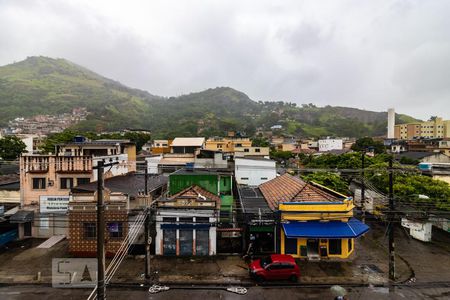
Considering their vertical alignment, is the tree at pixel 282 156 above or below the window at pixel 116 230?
above

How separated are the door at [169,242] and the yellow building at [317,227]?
827 cm

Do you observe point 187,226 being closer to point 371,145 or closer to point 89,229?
point 89,229

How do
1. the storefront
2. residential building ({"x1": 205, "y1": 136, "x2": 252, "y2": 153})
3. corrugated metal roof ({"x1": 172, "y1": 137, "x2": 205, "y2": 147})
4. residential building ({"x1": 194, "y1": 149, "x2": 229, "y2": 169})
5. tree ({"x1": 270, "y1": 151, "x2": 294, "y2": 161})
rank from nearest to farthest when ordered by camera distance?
1. the storefront
2. residential building ({"x1": 194, "y1": 149, "x2": 229, "y2": 169})
3. corrugated metal roof ({"x1": 172, "y1": 137, "x2": 205, "y2": 147})
4. residential building ({"x1": 205, "y1": 136, "x2": 252, "y2": 153})
5. tree ({"x1": 270, "y1": 151, "x2": 294, "y2": 161})

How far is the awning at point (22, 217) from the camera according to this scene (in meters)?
24.5

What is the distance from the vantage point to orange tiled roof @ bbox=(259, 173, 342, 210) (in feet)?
74.1

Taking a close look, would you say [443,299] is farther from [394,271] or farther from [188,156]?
[188,156]

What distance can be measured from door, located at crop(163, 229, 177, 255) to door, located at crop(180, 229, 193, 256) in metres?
0.55

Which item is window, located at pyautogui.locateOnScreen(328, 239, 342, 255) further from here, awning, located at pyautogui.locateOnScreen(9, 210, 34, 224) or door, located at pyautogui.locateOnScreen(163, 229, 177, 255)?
awning, located at pyautogui.locateOnScreen(9, 210, 34, 224)

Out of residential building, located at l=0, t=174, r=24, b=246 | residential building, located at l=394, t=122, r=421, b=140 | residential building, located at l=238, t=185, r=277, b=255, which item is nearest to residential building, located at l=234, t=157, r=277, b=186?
residential building, located at l=238, t=185, r=277, b=255

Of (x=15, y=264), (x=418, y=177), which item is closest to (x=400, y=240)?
(x=418, y=177)

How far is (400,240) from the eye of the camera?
25672mm

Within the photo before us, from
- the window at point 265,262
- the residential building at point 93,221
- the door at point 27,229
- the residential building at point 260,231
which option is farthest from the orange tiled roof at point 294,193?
the door at point 27,229

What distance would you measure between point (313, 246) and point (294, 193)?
4.52 m

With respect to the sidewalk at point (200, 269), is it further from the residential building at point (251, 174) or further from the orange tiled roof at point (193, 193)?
the residential building at point (251, 174)
